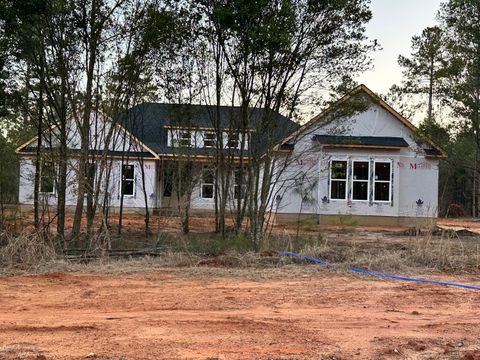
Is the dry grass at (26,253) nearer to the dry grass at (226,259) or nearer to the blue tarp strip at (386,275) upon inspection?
the dry grass at (226,259)

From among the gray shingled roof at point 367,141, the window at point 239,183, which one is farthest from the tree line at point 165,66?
the gray shingled roof at point 367,141

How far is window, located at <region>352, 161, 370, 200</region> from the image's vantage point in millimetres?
23688

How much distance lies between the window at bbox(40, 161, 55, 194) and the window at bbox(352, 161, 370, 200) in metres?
14.2

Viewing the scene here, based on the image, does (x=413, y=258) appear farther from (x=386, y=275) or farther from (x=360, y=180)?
(x=360, y=180)

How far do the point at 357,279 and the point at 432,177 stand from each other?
1633 centimetres

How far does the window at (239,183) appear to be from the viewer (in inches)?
558

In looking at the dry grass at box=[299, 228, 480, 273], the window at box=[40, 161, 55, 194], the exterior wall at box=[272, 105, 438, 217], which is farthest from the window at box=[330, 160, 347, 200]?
the window at box=[40, 161, 55, 194]

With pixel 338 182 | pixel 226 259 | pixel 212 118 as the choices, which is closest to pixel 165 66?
pixel 212 118

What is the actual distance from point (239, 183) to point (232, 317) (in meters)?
7.97

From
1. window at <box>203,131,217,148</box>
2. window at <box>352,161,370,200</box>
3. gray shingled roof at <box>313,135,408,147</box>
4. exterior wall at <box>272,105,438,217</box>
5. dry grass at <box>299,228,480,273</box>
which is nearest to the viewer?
dry grass at <box>299,228,480,273</box>

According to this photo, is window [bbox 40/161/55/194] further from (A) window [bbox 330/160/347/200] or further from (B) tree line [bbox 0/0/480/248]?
(A) window [bbox 330/160/347/200]

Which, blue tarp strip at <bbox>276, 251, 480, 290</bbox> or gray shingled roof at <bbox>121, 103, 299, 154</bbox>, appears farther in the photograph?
gray shingled roof at <bbox>121, 103, 299, 154</bbox>

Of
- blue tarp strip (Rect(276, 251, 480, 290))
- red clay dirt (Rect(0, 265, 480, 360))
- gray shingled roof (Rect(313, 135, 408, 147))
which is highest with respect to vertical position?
gray shingled roof (Rect(313, 135, 408, 147))

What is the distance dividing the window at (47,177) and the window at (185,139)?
4.66 m
